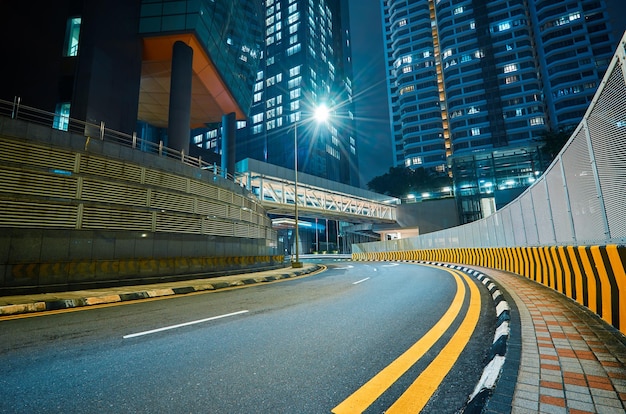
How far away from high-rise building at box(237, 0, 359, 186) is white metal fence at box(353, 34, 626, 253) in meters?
79.8

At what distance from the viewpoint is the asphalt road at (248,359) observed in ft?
8.27

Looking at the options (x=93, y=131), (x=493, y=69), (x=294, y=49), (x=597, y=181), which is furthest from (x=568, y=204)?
(x=493, y=69)

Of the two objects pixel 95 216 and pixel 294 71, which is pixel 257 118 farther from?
pixel 95 216

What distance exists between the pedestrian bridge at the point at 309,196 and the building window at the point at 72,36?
1435 cm

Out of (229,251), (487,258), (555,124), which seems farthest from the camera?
(555,124)

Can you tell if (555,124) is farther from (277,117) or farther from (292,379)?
(292,379)

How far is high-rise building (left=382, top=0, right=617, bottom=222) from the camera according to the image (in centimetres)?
8388

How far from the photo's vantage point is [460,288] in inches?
332

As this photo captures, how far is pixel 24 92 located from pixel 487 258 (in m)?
30.8

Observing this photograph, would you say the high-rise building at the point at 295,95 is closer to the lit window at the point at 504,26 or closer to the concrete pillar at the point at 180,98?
the lit window at the point at 504,26

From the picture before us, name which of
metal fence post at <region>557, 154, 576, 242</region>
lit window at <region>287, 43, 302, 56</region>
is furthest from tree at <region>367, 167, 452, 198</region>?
metal fence post at <region>557, 154, 576, 242</region>

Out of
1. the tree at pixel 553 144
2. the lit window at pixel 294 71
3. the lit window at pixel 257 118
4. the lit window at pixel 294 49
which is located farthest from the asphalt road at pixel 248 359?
the lit window at pixel 294 49

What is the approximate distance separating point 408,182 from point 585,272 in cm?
8375

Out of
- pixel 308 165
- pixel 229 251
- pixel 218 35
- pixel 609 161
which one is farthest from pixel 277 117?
pixel 609 161
